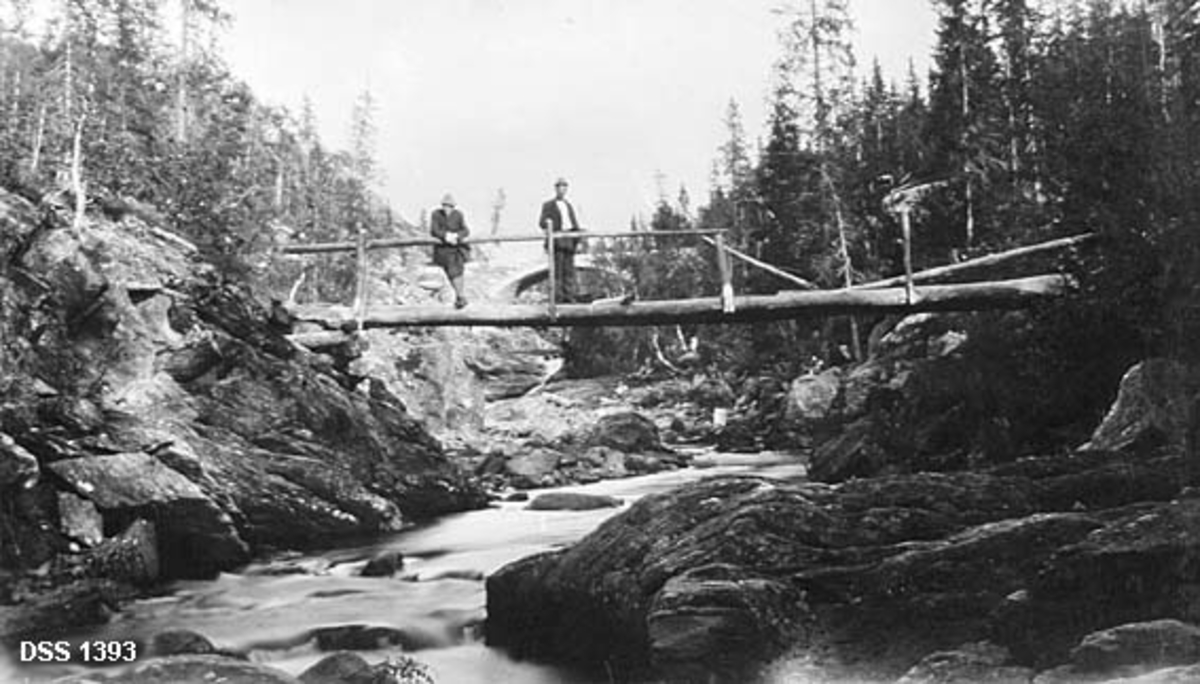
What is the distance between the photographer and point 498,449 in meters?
15.6

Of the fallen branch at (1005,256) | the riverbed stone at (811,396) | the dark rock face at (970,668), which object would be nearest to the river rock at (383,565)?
the dark rock face at (970,668)

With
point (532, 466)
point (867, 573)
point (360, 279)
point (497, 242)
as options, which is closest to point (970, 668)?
point (867, 573)

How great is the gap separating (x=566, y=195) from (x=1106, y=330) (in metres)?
4.81

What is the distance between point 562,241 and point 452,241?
50.4 inches

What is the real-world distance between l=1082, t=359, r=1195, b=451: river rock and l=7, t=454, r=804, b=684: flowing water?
371 cm

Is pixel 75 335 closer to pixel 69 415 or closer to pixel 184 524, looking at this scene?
pixel 69 415

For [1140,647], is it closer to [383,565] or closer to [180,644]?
[180,644]

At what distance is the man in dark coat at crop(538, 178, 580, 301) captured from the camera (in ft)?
32.3

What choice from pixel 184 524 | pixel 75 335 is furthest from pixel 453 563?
pixel 75 335

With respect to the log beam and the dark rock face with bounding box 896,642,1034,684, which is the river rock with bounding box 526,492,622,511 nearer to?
the log beam

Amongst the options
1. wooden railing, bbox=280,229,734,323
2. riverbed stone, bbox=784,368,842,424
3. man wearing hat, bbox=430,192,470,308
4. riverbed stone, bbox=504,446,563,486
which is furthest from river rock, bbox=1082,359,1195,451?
riverbed stone, bbox=784,368,842,424

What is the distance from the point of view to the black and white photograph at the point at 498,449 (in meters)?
3.90

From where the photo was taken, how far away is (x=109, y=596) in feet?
18.1

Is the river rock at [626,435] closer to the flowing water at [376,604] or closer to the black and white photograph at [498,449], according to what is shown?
the black and white photograph at [498,449]
